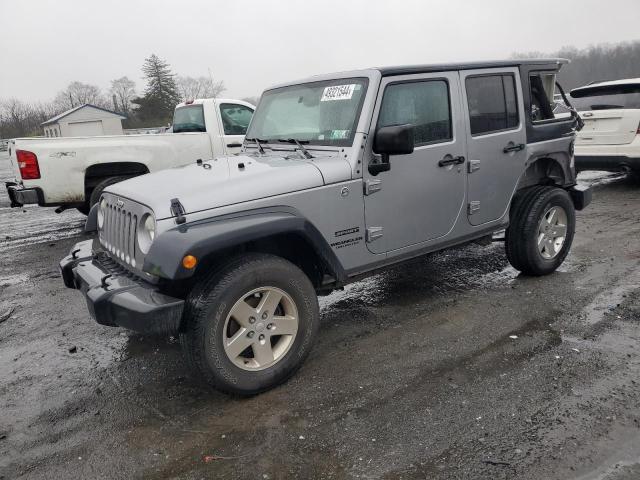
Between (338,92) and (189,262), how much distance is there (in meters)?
1.88

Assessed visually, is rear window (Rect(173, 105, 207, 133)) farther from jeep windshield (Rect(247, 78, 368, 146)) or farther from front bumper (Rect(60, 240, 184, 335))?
front bumper (Rect(60, 240, 184, 335))

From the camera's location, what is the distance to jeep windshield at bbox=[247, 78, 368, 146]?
379 cm

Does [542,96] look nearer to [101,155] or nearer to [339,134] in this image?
[339,134]

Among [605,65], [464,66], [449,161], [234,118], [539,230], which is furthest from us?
[605,65]

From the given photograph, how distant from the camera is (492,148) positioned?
4492mm

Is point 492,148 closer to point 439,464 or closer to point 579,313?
point 579,313

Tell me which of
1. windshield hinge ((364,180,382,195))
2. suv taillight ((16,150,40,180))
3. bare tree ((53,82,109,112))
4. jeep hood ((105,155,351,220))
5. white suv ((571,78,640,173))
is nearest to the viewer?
jeep hood ((105,155,351,220))

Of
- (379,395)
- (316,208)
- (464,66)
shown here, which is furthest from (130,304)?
(464,66)

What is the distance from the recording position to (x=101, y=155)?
7.45 meters

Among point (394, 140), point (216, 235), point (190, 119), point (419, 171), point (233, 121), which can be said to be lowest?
point (216, 235)

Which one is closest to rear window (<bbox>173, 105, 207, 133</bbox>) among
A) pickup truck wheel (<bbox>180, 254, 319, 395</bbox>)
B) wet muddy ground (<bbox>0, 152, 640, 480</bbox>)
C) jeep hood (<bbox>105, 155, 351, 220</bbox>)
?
wet muddy ground (<bbox>0, 152, 640, 480</bbox>)

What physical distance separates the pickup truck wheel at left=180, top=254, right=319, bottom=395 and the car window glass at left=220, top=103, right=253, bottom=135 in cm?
588

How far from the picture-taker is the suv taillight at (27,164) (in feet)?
22.8

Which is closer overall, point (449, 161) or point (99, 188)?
point (449, 161)
